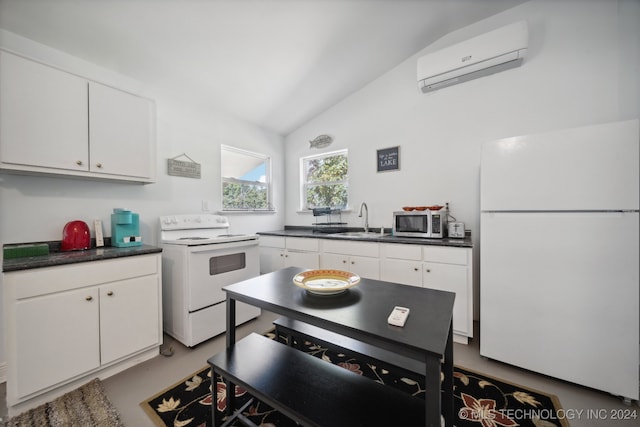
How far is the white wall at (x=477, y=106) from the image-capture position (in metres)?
1.94

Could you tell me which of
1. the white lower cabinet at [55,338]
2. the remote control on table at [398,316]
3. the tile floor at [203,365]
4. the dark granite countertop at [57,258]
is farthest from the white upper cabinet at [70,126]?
the remote control on table at [398,316]

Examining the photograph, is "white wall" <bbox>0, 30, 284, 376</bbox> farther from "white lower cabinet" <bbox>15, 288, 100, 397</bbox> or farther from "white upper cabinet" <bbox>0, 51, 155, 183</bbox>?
"white lower cabinet" <bbox>15, 288, 100, 397</bbox>

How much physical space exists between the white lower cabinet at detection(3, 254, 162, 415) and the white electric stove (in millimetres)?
201

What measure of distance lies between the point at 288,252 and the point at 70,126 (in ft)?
7.57

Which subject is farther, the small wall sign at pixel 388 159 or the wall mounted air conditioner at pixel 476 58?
the small wall sign at pixel 388 159

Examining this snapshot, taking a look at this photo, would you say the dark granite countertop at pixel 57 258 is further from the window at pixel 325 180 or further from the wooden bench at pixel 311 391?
the window at pixel 325 180

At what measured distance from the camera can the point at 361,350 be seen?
1.35 m

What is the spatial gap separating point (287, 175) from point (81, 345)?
10.1ft

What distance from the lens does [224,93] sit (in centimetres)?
274

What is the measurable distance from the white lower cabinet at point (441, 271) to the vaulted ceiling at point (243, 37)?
7.03 feet

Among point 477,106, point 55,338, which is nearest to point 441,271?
point 477,106

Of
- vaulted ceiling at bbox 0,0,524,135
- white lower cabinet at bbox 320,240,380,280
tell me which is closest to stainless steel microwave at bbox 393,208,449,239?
white lower cabinet at bbox 320,240,380,280

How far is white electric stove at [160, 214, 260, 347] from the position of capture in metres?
2.06

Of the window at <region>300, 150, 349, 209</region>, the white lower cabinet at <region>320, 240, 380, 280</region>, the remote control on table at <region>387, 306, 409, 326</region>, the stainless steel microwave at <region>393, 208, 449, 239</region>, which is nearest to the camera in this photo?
the remote control on table at <region>387, 306, 409, 326</region>
